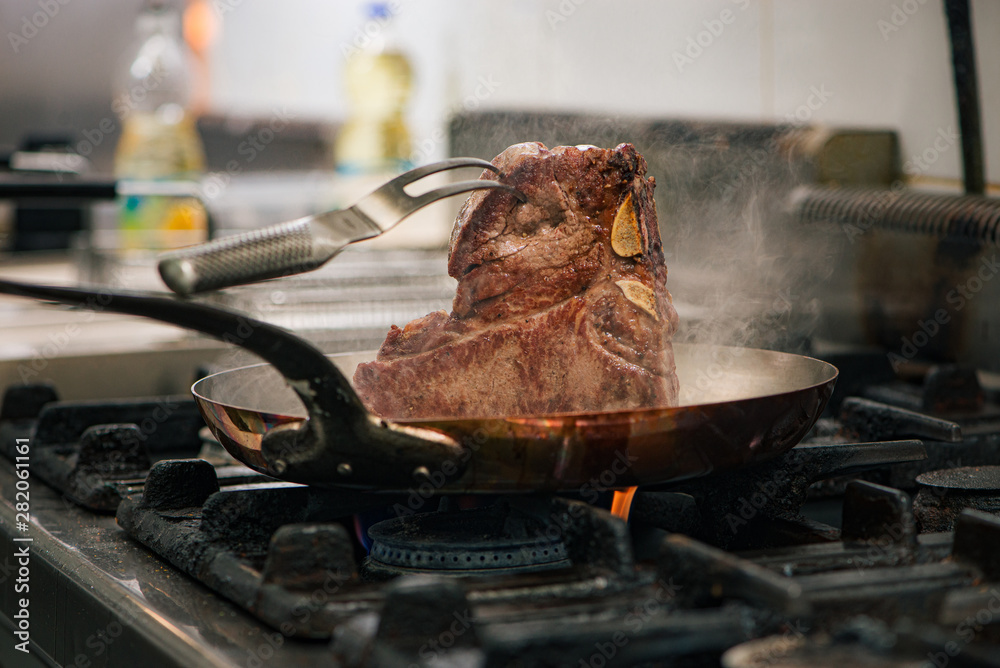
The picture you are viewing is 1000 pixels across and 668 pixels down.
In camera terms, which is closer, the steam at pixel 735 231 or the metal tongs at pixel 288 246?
the metal tongs at pixel 288 246

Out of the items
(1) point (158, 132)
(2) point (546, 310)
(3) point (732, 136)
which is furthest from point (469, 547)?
(1) point (158, 132)

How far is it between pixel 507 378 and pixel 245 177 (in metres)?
3.62

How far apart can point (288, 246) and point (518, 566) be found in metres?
0.41

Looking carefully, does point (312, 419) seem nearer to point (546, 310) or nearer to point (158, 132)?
point (546, 310)

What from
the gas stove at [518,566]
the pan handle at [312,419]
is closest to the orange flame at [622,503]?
the gas stove at [518,566]

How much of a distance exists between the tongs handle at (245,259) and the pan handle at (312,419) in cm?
3

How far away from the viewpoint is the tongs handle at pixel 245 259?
2.68 ft

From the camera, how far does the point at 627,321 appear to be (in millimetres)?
1158

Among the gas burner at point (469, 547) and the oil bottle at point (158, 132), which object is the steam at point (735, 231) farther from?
the oil bottle at point (158, 132)

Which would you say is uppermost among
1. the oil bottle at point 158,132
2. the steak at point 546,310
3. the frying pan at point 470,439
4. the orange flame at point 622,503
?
the oil bottle at point 158,132

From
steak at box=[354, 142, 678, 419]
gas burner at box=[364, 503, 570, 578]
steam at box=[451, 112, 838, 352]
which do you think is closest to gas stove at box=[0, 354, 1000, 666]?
gas burner at box=[364, 503, 570, 578]

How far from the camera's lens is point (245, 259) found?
2.80 ft

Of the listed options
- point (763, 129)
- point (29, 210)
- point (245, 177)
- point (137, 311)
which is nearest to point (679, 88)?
point (763, 129)

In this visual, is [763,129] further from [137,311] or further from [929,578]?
[137,311]
